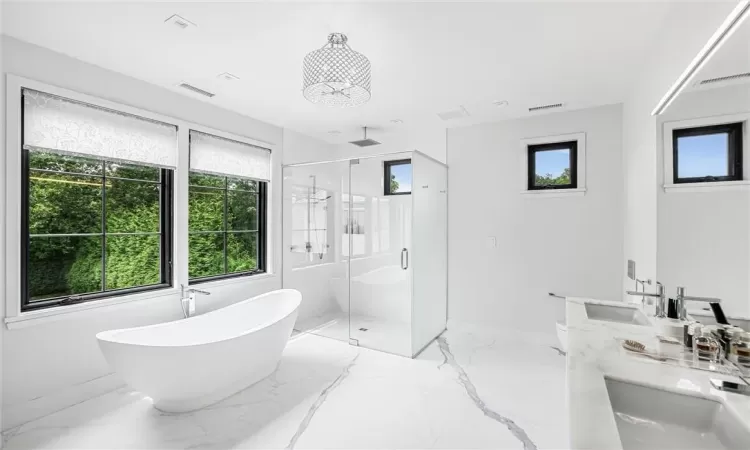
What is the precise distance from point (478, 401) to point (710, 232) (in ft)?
5.92

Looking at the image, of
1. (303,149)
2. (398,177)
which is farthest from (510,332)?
(303,149)

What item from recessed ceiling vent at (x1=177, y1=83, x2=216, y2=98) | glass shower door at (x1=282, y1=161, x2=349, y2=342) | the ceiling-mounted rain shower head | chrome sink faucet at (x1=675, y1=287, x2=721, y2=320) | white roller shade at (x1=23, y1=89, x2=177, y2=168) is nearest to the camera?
chrome sink faucet at (x1=675, y1=287, x2=721, y2=320)

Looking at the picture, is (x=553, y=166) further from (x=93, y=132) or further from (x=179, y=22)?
(x=93, y=132)

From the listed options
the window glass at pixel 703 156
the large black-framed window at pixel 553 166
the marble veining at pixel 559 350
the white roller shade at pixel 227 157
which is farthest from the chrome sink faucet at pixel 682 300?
the white roller shade at pixel 227 157

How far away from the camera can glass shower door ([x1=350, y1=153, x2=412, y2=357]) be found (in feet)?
11.4

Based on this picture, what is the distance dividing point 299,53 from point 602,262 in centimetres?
335

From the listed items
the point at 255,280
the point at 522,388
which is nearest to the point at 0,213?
the point at 255,280

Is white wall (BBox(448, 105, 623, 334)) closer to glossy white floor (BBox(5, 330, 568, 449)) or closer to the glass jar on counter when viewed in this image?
glossy white floor (BBox(5, 330, 568, 449))

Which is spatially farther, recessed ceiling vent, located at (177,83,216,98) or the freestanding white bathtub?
recessed ceiling vent, located at (177,83,216,98)

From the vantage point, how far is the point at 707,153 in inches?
47.8

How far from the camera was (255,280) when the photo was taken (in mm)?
3727

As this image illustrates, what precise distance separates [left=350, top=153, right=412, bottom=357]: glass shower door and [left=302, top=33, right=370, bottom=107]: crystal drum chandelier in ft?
4.52

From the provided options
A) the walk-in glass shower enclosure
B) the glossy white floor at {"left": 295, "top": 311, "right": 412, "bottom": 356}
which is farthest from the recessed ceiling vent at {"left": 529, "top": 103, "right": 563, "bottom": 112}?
the glossy white floor at {"left": 295, "top": 311, "right": 412, "bottom": 356}

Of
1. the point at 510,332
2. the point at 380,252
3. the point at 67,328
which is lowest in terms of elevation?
the point at 510,332
